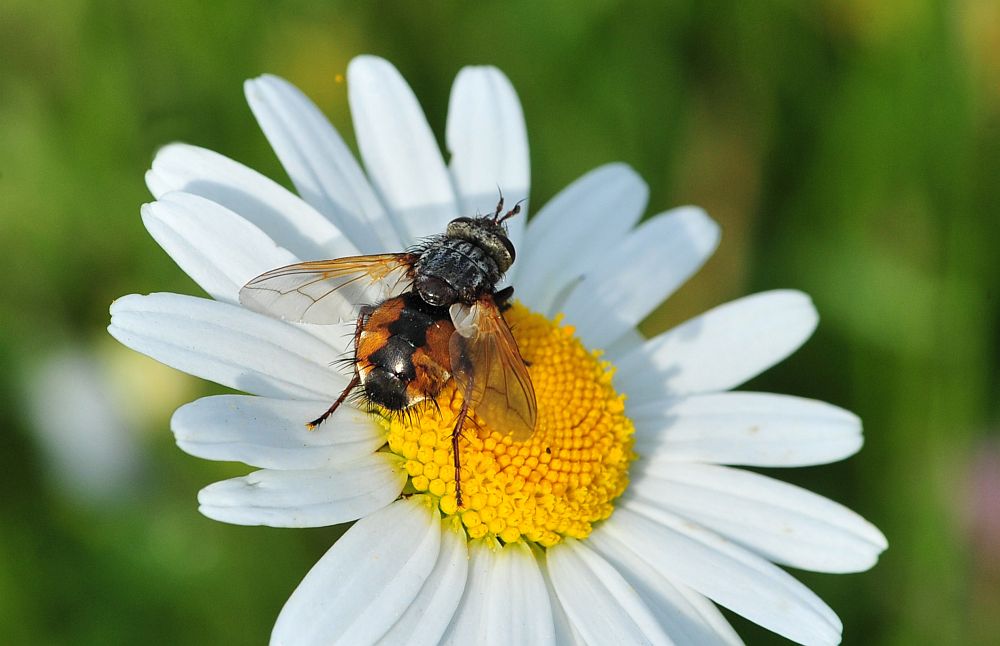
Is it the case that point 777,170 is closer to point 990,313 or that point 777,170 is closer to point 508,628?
point 990,313

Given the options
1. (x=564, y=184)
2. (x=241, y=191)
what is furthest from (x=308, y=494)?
(x=564, y=184)

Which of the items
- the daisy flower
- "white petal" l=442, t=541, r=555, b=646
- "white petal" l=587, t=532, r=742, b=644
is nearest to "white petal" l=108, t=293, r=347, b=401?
the daisy flower

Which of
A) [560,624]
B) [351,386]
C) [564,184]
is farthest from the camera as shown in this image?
[564,184]

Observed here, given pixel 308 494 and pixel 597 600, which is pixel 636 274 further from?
pixel 308 494

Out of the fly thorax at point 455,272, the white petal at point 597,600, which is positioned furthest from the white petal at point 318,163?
the white petal at point 597,600

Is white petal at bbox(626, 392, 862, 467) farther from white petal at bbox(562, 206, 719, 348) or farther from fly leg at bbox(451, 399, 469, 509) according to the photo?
fly leg at bbox(451, 399, 469, 509)

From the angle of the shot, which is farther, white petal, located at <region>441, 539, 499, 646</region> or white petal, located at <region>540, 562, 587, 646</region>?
white petal, located at <region>540, 562, 587, 646</region>

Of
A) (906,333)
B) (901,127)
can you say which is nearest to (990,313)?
(906,333)
